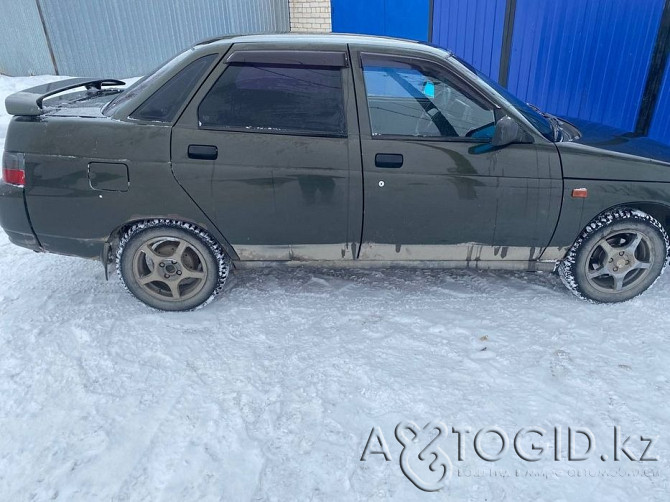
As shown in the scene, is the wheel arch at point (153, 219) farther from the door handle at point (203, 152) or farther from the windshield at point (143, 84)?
the windshield at point (143, 84)

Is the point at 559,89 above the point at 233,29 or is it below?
below

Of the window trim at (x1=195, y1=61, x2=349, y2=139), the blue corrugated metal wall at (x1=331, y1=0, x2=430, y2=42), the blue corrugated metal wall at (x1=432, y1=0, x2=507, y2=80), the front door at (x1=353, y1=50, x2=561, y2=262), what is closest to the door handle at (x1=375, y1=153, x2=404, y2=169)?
the front door at (x1=353, y1=50, x2=561, y2=262)

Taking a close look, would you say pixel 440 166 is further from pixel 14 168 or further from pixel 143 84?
pixel 14 168

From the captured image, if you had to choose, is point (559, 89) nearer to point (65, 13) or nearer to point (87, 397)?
point (87, 397)

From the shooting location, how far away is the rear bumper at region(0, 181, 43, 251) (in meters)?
3.06

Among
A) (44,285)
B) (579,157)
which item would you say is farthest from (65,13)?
(579,157)

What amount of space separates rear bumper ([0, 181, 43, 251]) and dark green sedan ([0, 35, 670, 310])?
10mm

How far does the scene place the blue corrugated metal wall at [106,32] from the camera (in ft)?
28.1

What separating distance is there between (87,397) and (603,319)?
321 cm

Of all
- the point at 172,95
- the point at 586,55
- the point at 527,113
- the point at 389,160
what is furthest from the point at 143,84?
the point at 586,55

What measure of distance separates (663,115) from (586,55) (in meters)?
1.21

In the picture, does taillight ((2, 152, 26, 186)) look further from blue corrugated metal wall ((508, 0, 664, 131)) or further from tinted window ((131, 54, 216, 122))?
blue corrugated metal wall ((508, 0, 664, 131))

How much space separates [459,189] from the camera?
3.03m

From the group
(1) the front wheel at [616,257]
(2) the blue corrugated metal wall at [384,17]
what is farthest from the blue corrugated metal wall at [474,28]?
(1) the front wheel at [616,257]
